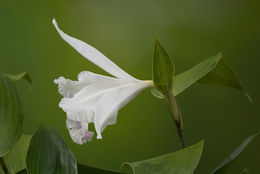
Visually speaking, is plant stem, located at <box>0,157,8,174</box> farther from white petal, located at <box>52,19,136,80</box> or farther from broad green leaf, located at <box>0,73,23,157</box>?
white petal, located at <box>52,19,136,80</box>

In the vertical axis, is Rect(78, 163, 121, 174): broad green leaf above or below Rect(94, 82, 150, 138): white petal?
below

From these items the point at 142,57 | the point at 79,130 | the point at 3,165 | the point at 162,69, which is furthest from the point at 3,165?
the point at 142,57

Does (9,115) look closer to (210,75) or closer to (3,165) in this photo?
(3,165)

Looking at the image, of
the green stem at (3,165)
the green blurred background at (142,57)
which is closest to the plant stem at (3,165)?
the green stem at (3,165)

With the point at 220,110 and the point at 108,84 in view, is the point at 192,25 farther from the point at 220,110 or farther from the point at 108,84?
the point at 108,84

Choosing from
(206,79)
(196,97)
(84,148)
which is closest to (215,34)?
(196,97)

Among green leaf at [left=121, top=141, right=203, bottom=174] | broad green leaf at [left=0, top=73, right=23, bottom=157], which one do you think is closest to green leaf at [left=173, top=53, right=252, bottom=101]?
green leaf at [left=121, top=141, right=203, bottom=174]
